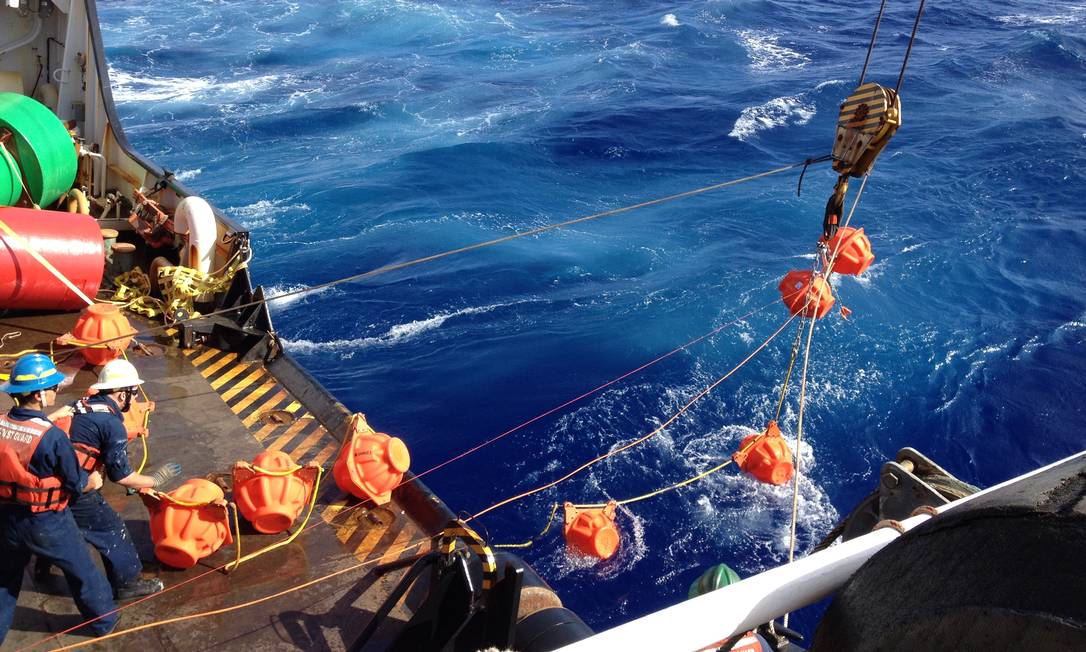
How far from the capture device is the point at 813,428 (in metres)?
11.1

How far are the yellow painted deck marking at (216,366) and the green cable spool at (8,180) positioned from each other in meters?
3.24

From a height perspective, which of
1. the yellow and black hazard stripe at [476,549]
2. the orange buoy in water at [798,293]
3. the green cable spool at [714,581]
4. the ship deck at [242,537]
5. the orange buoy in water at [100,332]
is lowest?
the ship deck at [242,537]

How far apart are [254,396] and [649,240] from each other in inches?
409

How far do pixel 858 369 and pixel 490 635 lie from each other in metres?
9.91

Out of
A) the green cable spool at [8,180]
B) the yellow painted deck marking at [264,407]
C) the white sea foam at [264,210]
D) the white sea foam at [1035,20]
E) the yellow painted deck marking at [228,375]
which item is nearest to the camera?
the yellow painted deck marking at [264,407]

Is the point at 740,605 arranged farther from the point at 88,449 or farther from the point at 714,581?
the point at 88,449

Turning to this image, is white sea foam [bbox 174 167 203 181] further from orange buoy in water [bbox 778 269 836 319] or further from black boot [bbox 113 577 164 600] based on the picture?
black boot [bbox 113 577 164 600]

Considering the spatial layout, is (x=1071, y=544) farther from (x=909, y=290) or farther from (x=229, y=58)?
(x=229, y=58)

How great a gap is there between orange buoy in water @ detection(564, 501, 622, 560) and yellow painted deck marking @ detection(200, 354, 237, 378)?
3.85m

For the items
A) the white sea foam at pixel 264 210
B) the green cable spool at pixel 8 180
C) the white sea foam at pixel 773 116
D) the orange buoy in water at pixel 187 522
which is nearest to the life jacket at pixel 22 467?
the orange buoy in water at pixel 187 522

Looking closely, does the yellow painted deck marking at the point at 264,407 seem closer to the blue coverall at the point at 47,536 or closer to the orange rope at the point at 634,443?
the orange rope at the point at 634,443

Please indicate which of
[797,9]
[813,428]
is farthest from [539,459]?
[797,9]

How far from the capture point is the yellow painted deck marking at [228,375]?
26.3 feet

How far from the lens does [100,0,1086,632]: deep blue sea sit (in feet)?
34.4
